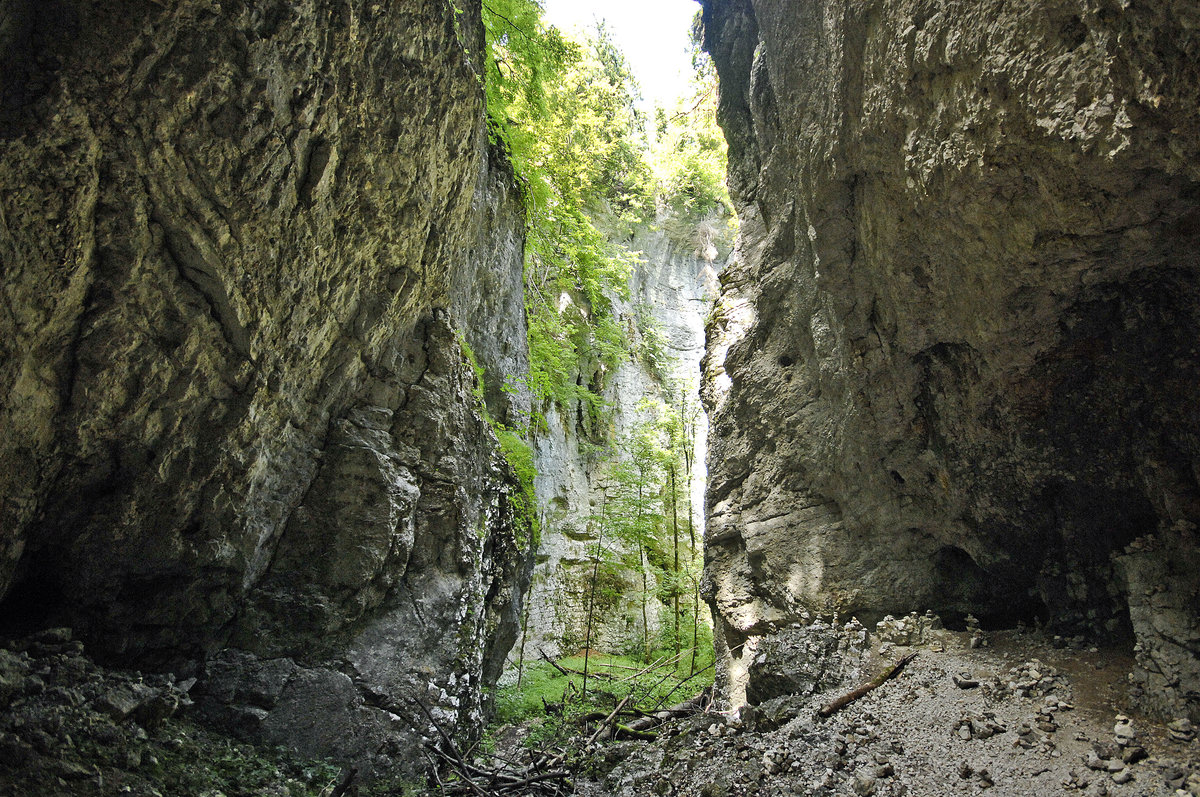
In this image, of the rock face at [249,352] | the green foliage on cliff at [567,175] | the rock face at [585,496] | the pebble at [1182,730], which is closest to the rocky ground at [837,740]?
the pebble at [1182,730]

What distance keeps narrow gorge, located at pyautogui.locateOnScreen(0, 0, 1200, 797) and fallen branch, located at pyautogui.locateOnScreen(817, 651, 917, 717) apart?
0.20ft

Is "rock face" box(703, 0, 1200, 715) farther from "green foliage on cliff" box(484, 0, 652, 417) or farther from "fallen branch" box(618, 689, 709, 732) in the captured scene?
"green foliage on cliff" box(484, 0, 652, 417)

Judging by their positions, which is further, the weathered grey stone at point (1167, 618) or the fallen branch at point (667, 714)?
the fallen branch at point (667, 714)

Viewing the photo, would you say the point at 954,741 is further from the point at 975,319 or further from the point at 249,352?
the point at 249,352

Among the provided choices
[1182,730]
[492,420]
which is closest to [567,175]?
[492,420]

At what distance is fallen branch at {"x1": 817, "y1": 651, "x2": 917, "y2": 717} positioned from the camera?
5.70 metres

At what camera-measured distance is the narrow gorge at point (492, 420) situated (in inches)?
141

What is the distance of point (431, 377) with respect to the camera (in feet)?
24.6

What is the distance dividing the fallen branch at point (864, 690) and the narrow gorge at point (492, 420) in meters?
0.06

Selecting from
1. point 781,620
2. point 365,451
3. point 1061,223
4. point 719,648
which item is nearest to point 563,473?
point 719,648

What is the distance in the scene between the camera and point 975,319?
16.3 feet

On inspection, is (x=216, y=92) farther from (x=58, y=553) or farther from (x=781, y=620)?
(x=781, y=620)

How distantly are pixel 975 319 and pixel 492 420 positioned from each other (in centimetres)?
659

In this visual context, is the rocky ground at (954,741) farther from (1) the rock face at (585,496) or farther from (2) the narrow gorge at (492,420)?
(1) the rock face at (585,496)
